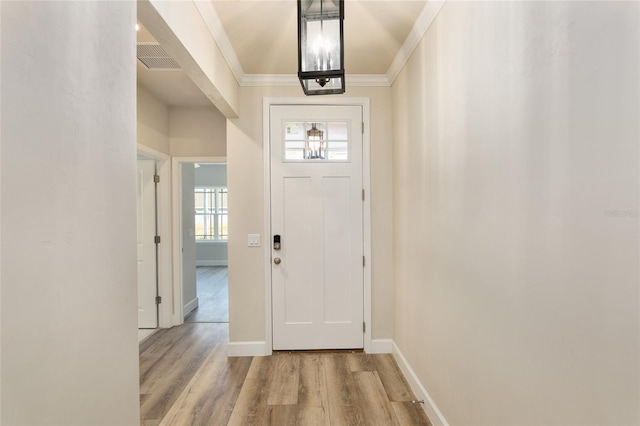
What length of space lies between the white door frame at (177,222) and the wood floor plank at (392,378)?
243 centimetres

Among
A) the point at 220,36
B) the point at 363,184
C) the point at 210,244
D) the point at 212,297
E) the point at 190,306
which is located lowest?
the point at 212,297

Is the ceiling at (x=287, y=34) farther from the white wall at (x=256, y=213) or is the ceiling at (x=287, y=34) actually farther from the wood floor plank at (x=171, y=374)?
the wood floor plank at (x=171, y=374)

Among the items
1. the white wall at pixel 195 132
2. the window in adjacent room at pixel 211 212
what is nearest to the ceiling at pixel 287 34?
the white wall at pixel 195 132

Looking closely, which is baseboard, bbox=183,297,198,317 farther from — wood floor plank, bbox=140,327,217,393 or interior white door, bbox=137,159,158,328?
wood floor plank, bbox=140,327,217,393

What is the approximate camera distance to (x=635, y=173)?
0.77 metres

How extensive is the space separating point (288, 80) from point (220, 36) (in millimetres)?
848

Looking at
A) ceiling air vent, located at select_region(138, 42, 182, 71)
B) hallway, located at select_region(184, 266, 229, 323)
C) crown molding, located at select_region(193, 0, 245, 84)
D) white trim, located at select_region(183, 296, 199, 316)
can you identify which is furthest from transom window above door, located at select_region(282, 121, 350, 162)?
white trim, located at select_region(183, 296, 199, 316)

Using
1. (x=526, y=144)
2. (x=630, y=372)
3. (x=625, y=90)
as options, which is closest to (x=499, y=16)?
(x=526, y=144)

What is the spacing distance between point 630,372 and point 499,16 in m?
1.31

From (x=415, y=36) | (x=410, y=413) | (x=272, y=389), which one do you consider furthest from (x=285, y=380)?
(x=415, y=36)

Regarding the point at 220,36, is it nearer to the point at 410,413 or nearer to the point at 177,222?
the point at 177,222

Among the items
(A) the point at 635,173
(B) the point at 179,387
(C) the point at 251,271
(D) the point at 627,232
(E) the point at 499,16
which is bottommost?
(B) the point at 179,387

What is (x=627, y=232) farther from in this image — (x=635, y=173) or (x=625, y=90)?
(x=625, y=90)

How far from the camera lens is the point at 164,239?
371 centimetres
